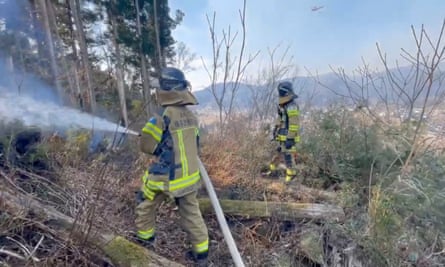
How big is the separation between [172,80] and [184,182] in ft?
3.23

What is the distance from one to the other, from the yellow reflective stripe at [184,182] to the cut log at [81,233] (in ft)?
2.08

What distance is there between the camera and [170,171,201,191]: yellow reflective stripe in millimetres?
3025

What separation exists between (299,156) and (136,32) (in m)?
10.4

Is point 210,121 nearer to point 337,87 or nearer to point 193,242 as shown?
point 337,87

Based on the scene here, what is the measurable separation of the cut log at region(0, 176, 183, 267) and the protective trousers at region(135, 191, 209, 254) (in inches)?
10.3

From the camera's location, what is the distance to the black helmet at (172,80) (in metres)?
3.04

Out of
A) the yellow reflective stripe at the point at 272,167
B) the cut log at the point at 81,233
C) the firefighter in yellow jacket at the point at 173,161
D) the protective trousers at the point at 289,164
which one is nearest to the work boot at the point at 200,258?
the firefighter in yellow jacket at the point at 173,161

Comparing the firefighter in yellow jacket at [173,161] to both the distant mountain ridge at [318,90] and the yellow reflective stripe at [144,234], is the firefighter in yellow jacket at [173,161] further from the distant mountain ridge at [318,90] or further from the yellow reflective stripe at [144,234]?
the distant mountain ridge at [318,90]

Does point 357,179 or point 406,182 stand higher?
point 406,182

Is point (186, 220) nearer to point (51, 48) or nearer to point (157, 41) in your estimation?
point (51, 48)

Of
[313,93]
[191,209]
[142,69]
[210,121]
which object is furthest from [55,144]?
[142,69]

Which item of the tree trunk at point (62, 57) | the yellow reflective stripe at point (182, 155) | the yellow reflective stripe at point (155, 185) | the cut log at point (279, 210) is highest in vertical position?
the tree trunk at point (62, 57)

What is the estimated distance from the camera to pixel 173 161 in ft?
9.98

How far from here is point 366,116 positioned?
5.57 metres
